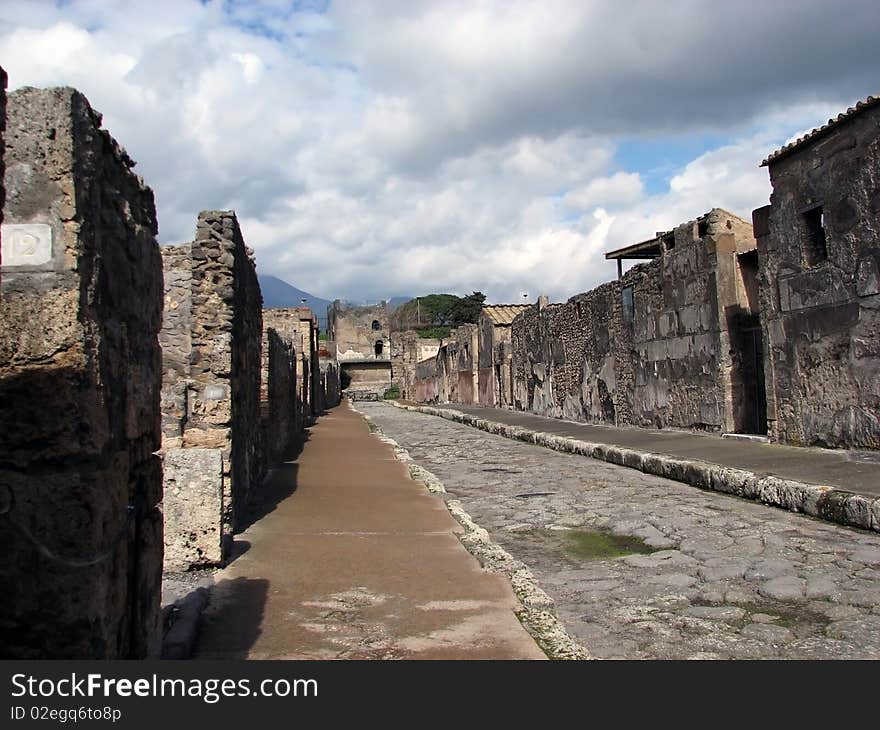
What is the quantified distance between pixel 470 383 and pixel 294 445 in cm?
1534

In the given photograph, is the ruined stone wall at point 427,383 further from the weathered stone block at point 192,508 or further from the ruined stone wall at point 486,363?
the weathered stone block at point 192,508

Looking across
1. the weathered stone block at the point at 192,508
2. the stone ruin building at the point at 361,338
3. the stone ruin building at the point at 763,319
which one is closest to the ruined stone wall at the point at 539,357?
the stone ruin building at the point at 763,319

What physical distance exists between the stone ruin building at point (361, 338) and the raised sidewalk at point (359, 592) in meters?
52.2

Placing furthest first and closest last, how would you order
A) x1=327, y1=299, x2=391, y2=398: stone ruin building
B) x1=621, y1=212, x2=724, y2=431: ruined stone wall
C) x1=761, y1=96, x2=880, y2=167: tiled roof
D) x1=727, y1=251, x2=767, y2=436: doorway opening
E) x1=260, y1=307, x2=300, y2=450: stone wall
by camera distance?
x1=327, y1=299, x2=391, y2=398: stone ruin building
x1=621, y1=212, x2=724, y2=431: ruined stone wall
x1=727, y1=251, x2=767, y2=436: doorway opening
x1=260, y1=307, x2=300, y2=450: stone wall
x1=761, y1=96, x2=880, y2=167: tiled roof

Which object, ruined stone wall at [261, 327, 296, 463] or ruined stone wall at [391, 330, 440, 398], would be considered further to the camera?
ruined stone wall at [391, 330, 440, 398]

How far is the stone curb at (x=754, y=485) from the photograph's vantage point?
5661mm

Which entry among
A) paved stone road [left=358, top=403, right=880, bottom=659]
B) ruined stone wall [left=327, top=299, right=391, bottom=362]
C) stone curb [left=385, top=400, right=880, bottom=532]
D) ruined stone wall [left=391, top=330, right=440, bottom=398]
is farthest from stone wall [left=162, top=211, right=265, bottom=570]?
ruined stone wall [left=327, top=299, right=391, bottom=362]

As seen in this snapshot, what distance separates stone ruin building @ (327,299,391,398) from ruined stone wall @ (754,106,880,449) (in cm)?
5005

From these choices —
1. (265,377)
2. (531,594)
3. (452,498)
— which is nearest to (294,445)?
(265,377)

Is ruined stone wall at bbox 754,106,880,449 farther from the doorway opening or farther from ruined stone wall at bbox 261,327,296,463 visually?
ruined stone wall at bbox 261,327,296,463

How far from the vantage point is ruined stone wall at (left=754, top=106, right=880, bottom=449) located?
830 centimetres

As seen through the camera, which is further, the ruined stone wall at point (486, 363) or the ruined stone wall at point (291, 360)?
the ruined stone wall at point (486, 363)

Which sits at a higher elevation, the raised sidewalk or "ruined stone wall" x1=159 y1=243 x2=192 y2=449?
"ruined stone wall" x1=159 y1=243 x2=192 y2=449
